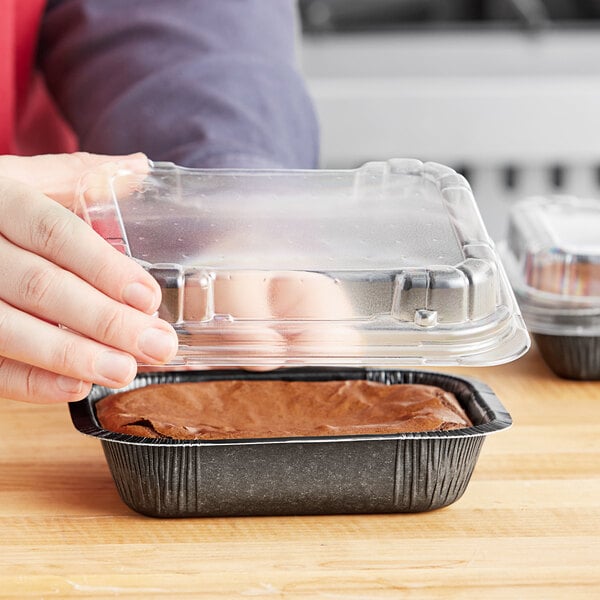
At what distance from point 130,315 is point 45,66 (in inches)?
32.9

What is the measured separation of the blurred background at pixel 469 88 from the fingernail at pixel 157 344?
59.8 inches

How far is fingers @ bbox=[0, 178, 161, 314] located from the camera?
0.76 m

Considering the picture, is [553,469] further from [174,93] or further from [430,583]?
[174,93]

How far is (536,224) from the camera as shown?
1.23 meters

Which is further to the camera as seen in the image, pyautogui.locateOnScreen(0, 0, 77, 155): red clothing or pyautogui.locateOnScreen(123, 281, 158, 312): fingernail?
pyautogui.locateOnScreen(0, 0, 77, 155): red clothing

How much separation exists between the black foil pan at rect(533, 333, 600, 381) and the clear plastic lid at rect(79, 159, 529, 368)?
275mm

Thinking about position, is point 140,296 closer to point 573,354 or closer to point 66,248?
point 66,248

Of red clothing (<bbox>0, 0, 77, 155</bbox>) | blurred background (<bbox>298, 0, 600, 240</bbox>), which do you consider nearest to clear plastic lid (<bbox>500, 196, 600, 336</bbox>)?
red clothing (<bbox>0, 0, 77, 155</bbox>)

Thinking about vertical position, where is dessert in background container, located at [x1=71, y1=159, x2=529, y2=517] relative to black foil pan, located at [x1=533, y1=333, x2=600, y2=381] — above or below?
above

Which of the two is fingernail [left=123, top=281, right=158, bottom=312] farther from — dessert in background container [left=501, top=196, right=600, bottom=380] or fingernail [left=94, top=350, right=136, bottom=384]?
dessert in background container [left=501, top=196, right=600, bottom=380]

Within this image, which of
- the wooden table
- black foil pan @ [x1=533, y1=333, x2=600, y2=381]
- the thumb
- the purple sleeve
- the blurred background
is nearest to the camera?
the wooden table

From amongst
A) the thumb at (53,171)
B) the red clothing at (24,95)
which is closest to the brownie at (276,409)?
the thumb at (53,171)

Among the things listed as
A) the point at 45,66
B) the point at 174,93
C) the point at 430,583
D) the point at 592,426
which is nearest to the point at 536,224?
the point at 592,426

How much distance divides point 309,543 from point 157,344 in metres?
0.18
